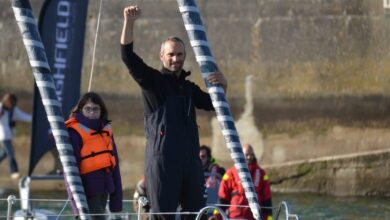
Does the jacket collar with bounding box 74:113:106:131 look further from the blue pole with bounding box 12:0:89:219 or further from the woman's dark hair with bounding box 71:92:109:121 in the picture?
the blue pole with bounding box 12:0:89:219

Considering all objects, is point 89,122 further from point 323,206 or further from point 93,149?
point 323,206

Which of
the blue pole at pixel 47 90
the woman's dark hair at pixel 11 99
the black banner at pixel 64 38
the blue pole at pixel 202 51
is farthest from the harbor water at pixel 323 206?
the blue pole at pixel 202 51

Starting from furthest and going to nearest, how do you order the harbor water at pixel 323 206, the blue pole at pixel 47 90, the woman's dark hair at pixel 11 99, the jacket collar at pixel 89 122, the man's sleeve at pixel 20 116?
the man's sleeve at pixel 20 116, the woman's dark hair at pixel 11 99, the harbor water at pixel 323 206, the jacket collar at pixel 89 122, the blue pole at pixel 47 90

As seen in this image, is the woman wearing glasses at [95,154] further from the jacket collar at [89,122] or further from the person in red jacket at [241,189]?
the person in red jacket at [241,189]

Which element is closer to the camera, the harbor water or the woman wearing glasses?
the woman wearing glasses

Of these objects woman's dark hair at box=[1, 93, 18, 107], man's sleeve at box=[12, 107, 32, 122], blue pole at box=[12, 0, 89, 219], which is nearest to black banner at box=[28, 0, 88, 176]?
woman's dark hair at box=[1, 93, 18, 107]

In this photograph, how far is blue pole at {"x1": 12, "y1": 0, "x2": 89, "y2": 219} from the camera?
24.4 ft

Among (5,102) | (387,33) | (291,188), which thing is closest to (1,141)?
(5,102)

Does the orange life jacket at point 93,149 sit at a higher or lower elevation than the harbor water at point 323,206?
lower

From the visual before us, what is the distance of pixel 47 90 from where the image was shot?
7.51 metres

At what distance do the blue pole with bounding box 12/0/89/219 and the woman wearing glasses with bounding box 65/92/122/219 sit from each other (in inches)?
17.5

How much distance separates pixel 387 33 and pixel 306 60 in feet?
Result: 4.38

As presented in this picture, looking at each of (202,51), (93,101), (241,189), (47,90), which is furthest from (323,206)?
(47,90)

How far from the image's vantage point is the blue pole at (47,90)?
7.44 m
